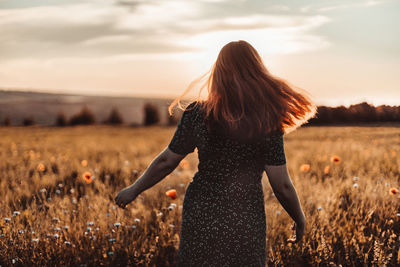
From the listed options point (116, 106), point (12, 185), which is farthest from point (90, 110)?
point (12, 185)

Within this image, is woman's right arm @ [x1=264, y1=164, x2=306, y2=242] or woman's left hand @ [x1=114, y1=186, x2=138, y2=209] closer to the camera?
woman's right arm @ [x1=264, y1=164, x2=306, y2=242]

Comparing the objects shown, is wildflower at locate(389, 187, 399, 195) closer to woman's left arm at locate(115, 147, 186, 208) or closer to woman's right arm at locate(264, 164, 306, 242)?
woman's right arm at locate(264, 164, 306, 242)

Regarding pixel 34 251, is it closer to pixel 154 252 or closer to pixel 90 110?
pixel 154 252

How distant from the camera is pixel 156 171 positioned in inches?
93.1

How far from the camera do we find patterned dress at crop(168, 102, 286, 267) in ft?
6.97

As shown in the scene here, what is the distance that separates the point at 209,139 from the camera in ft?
7.04

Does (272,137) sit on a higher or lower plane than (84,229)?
higher

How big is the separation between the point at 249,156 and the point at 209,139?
0.24 m

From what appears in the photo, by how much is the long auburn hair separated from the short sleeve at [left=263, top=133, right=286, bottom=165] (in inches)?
2.0

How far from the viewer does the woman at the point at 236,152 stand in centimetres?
210

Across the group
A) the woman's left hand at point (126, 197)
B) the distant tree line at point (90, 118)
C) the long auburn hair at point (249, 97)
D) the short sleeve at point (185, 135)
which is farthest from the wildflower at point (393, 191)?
the distant tree line at point (90, 118)

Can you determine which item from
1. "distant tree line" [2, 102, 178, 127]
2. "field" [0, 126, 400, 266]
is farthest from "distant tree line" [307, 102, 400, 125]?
"distant tree line" [2, 102, 178, 127]

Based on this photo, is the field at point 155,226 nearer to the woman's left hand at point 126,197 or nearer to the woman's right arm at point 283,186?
the woman's left hand at point 126,197

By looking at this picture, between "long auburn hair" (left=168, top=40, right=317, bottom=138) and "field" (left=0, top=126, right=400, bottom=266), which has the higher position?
"long auburn hair" (left=168, top=40, right=317, bottom=138)
